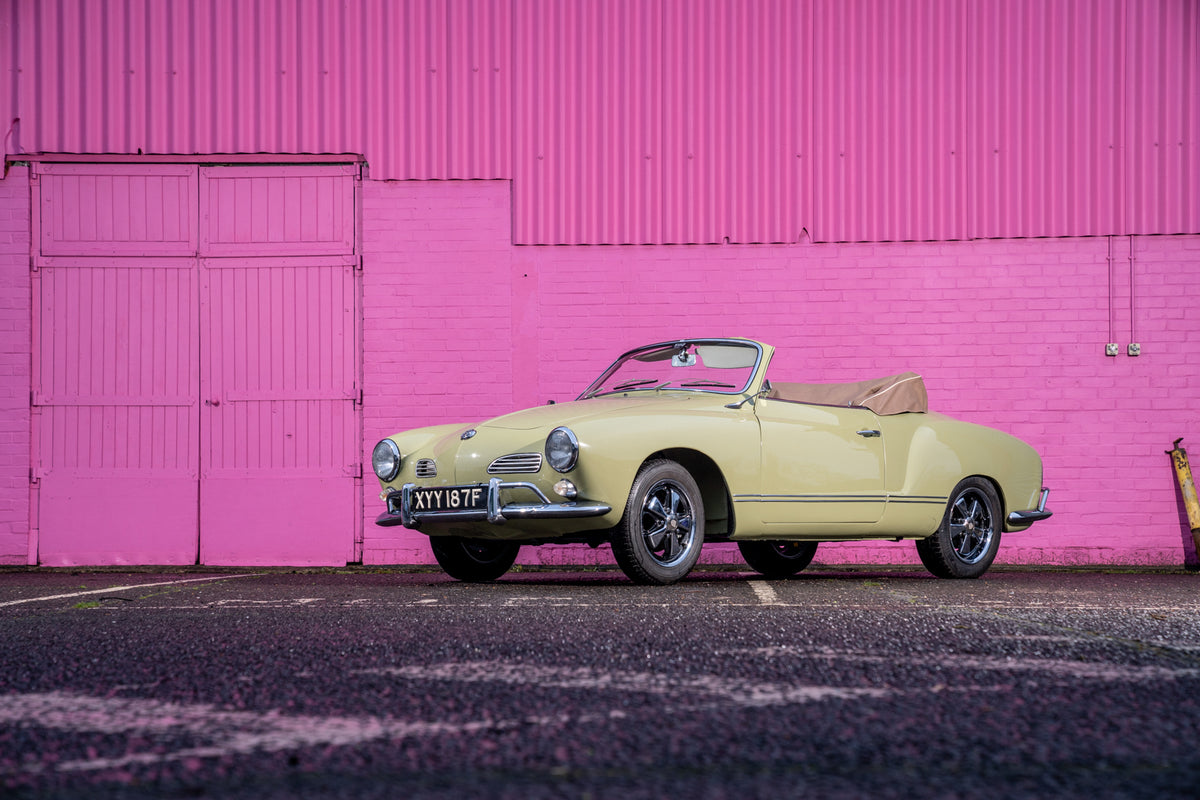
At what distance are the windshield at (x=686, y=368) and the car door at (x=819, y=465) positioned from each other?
30cm

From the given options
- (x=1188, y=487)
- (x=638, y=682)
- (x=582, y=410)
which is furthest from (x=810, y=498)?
(x=1188, y=487)

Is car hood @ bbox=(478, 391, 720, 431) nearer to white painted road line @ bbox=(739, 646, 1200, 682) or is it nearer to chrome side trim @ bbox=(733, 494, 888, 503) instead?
chrome side trim @ bbox=(733, 494, 888, 503)

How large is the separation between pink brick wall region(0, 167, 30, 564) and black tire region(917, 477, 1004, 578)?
7309 millimetres

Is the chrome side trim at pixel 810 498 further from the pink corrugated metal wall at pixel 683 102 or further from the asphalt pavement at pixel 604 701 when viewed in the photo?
the pink corrugated metal wall at pixel 683 102

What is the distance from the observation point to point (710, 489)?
272 inches

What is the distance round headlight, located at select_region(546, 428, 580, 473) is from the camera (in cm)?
620

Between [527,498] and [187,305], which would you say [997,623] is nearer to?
[527,498]

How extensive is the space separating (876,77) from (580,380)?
3.72m

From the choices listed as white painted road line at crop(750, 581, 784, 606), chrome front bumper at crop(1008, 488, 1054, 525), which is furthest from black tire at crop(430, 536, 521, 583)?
chrome front bumper at crop(1008, 488, 1054, 525)

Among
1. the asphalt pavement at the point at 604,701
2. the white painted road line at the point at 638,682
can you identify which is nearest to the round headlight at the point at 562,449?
the asphalt pavement at the point at 604,701

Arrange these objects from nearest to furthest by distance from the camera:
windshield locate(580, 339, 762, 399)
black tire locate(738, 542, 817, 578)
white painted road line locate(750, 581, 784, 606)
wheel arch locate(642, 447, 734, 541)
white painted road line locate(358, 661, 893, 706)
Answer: white painted road line locate(358, 661, 893, 706)
white painted road line locate(750, 581, 784, 606)
wheel arch locate(642, 447, 734, 541)
windshield locate(580, 339, 762, 399)
black tire locate(738, 542, 817, 578)

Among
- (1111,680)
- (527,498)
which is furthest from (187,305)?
(1111,680)

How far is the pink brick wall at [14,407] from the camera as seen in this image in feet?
34.7

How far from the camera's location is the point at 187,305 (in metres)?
10.8
